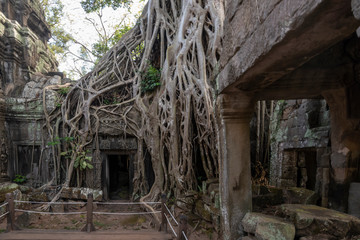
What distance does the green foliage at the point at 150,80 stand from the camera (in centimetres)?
623

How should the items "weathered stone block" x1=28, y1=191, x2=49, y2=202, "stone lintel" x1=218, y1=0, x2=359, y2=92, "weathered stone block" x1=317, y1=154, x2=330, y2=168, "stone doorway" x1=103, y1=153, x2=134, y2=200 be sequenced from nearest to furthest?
"stone lintel" x1=218, y1=0, x2=359, y2=92 < "weathered stone block" x1=317, y1=154, x2=330, y2=168 < "weathered stone block" x1=28, y1=191, x2=49, y2=202 < "stone doorway" x1=103, y1=153, x2=134, y2=200

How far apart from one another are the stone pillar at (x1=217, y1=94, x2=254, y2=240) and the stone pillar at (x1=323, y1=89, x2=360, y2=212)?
123 centimetres

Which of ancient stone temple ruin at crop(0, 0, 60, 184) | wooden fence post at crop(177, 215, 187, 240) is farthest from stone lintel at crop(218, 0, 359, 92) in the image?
ancient stone temple ruin at crop(0, 0, 60, 184)

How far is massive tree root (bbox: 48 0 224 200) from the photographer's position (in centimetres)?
443

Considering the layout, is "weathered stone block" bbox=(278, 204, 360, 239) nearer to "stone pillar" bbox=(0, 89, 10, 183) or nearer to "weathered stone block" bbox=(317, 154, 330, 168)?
"weathered stone block" bbox=(317, 154, 330, 168)

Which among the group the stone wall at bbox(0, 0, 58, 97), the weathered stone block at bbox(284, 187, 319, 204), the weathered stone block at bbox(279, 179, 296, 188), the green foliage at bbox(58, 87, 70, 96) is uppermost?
the stone wall at bbox(0, 0, 58, 97)

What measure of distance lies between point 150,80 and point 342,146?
4706mm

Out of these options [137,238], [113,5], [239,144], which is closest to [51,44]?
[113,5]

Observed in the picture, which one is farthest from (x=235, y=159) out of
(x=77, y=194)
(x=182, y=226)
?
(x=77, y=194)

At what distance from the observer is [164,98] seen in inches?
218

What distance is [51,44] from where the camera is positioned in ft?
45.9

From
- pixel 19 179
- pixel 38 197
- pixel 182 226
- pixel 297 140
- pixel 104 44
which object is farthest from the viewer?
pixel 104 44

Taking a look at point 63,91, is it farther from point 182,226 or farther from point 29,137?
point 182,226

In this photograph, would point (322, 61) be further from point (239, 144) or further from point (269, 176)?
point (269, 176)
